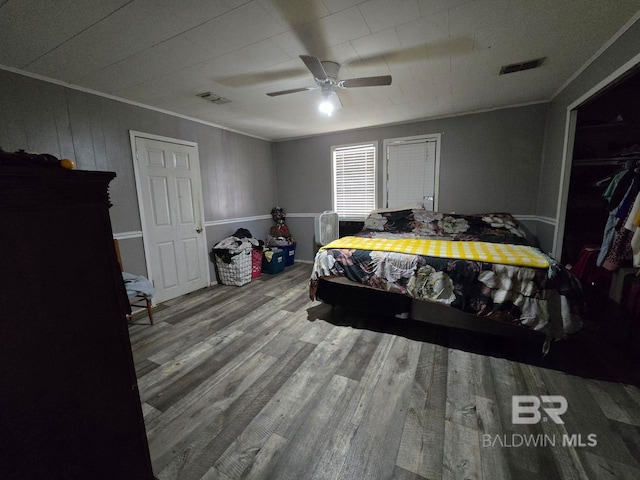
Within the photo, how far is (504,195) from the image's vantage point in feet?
12.4

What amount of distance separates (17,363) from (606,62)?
3.86 meters

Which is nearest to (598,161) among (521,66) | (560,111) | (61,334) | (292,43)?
(560,111)

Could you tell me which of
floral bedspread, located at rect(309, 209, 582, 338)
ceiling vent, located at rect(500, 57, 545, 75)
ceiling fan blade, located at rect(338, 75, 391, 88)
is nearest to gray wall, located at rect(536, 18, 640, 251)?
ceiling vent, located at rect(500, 57, 545, 75)

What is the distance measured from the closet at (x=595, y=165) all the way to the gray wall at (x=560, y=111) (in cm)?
15

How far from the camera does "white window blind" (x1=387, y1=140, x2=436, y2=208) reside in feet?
13.6

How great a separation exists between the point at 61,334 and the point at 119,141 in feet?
9.76

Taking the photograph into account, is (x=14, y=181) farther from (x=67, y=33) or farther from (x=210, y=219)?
(x=210, y=219)

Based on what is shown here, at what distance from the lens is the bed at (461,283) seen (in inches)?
77.4

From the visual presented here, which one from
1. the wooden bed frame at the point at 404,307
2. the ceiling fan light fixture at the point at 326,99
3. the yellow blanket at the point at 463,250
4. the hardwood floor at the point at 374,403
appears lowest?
the hardwood floor at the point at 374,403

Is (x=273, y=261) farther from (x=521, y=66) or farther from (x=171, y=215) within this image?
(x=521, y=66)

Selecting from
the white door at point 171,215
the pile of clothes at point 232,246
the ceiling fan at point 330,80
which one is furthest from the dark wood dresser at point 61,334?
the pile of clothes at point 232,246

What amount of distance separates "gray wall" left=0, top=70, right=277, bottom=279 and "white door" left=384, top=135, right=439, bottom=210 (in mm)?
2496

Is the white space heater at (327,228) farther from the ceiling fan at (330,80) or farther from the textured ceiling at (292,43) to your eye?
the ceiling fan at (330,80)

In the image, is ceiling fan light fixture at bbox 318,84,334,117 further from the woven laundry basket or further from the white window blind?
the woven laundry basket
